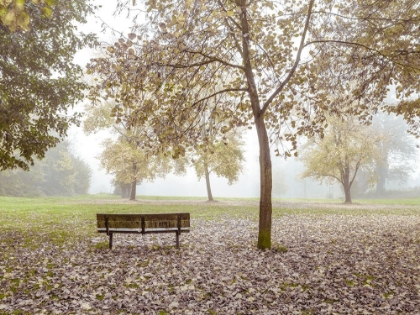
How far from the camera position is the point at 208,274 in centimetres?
682

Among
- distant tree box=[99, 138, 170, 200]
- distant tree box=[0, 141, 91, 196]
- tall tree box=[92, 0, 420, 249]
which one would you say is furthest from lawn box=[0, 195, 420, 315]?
distant tree box=[0, 141, 91, 196]

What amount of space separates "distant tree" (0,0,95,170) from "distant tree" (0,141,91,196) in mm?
36754

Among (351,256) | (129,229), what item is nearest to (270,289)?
(351,256)

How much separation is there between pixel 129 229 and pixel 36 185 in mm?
53921

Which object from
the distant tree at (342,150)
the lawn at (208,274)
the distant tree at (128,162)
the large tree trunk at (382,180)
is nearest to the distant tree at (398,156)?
the large tree trunk at (382,180)

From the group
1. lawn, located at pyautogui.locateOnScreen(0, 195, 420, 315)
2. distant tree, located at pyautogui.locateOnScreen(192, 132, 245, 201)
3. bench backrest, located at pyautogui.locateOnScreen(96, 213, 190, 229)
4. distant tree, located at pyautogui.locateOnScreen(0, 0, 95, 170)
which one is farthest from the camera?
distant tree, located at pyautogui.locateOnScreen(192, 132, 245, 201)

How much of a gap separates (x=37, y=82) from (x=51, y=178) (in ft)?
174

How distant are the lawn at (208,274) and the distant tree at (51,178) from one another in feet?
135

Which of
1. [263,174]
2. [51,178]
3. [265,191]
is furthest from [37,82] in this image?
[51,178]

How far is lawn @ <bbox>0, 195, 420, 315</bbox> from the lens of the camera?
5.18 m

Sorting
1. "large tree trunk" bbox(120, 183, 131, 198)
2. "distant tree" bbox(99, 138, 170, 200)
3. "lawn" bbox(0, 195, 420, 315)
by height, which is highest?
"distant tree" bbox(99, 138, 170, 200)

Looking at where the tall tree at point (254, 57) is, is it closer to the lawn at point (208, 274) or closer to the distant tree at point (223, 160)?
the lawn at point (208, 274)

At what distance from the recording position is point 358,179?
57688mm

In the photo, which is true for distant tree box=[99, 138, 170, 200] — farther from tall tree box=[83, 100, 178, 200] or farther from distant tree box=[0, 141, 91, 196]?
distant tree box=[0, 141, 91, 196]
